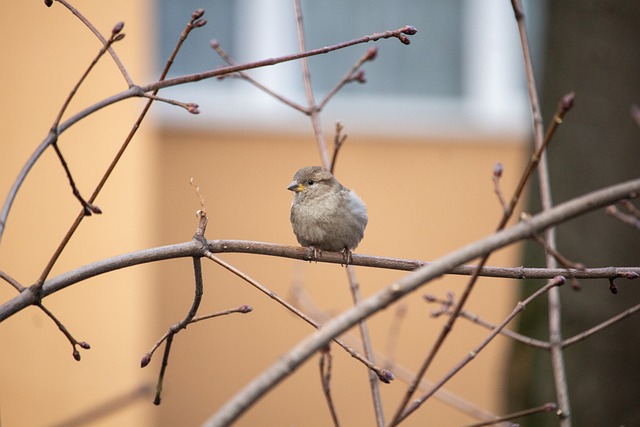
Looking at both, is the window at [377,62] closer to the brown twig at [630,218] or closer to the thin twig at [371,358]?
the brown twig at [630,218]

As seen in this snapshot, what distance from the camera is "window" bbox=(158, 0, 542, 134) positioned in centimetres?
798

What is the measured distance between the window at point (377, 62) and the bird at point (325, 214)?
388cm

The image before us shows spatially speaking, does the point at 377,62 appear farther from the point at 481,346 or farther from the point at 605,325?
the point at 481,346

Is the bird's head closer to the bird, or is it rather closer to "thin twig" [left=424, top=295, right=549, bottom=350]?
the bird

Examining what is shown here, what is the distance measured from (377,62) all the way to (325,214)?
4.95 metres

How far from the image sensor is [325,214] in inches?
145

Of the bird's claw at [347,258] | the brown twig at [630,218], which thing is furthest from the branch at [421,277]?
the brown twig at [630,218]

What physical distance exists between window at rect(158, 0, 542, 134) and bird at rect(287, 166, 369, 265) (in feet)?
12.7

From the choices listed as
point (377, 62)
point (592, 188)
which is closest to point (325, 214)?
point (592, 188)

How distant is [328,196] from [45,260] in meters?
2.35

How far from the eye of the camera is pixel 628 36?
5473 millimetres

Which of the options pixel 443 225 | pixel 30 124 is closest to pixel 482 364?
pixel 443 225

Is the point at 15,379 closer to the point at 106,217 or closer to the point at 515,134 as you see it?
the point at 106,217

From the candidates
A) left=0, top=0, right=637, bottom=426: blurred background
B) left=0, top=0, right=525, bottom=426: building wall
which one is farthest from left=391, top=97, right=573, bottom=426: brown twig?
left=0, top=0, right=637, bottom=426: blurred background
